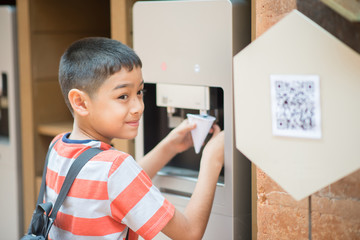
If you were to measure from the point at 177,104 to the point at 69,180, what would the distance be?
56 centimetres

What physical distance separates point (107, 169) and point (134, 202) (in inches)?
4.0

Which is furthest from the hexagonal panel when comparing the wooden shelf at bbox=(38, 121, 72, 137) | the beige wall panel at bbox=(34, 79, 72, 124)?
the beige wall panel at bbox=(34, 79, 72, 124)

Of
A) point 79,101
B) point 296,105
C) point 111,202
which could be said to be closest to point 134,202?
point 111,202

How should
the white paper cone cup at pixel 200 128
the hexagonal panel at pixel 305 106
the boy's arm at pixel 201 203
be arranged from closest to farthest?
the hexagonal panel at pixel 305 106, the boy's arm at pixel 201 203, the white paper cone cup at pixel 200 128

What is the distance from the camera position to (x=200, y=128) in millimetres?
1652

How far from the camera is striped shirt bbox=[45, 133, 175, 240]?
4.16ft

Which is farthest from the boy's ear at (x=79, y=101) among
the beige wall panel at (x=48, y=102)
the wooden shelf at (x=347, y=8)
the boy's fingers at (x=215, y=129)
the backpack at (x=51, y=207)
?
the beige wall panel at (x=48, y=102)

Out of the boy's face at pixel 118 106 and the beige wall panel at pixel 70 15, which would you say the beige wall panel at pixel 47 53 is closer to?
the beige wall panel at pixel 70 15

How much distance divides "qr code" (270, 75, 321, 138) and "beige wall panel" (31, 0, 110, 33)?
5.45 feet

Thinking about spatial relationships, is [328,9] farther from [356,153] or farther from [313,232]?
[313,232]

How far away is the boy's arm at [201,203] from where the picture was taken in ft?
4.34

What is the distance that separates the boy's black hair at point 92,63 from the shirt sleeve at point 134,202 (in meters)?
0.22

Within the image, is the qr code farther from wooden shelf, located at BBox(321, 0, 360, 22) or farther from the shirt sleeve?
the shirt sleeve

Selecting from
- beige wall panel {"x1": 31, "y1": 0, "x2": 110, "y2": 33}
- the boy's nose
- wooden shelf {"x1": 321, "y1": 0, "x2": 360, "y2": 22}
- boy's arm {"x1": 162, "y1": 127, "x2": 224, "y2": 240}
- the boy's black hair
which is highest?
beige wall panel {"x1": 31, "y1": 0, "x2": 110, "y2": 33}
